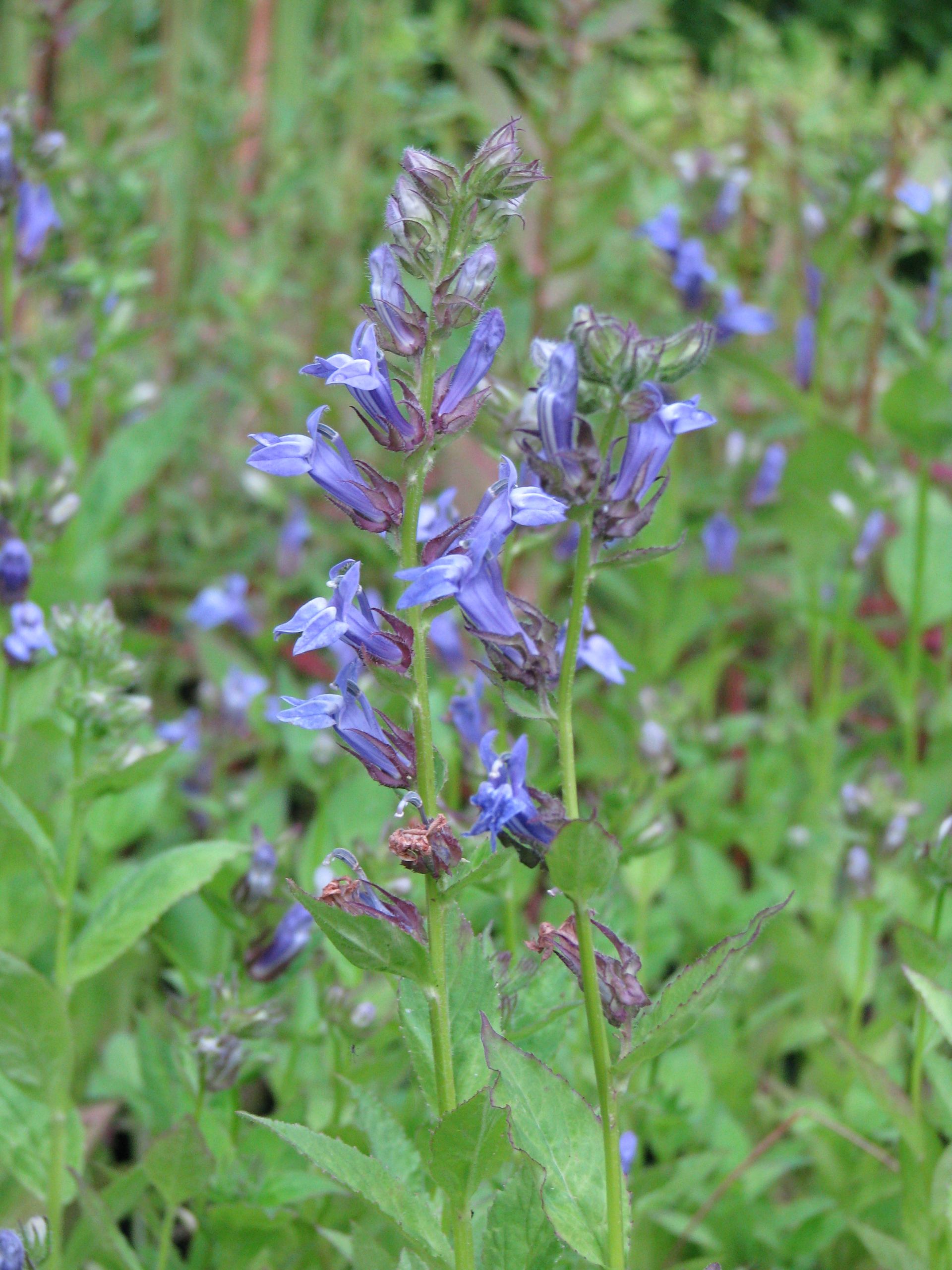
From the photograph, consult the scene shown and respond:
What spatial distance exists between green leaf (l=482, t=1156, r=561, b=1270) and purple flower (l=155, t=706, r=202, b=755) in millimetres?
1257

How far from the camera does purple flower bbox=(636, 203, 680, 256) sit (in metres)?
2.31

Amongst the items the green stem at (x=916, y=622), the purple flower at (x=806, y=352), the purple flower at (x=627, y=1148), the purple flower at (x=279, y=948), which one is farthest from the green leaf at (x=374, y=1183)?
the purple flower at (x=806, y=352)

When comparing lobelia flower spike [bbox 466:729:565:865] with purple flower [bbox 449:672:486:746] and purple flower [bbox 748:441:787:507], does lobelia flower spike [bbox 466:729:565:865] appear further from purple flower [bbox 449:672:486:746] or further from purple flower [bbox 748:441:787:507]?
purple flower [bbox 748:441:787:507]

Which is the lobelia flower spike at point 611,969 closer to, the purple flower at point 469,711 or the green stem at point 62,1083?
the purple flower at point 469,711

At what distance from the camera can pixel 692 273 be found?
2338 millimetres

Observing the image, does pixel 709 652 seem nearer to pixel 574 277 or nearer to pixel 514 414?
pixel 574 277

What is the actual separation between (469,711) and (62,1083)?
0.59m

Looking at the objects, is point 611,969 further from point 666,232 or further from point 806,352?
point 806,352

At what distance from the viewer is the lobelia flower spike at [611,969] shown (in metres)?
0.96

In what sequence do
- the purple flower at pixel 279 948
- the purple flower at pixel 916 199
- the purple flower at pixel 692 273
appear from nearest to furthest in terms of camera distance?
1. the purple flower at pixel 279 948
2. the purple flower at pixel 916 199
3. the purple flower at pixel 692 273

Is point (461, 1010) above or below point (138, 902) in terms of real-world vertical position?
above

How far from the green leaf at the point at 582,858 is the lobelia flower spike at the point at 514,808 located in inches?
1.4

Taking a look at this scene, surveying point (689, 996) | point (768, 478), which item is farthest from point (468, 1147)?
point (768, 478)

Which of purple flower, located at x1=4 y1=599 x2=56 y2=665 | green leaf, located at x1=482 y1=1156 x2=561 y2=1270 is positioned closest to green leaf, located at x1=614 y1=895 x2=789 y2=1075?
green leaf, located at x1=482 y1=1156 x2=561 y2=1270
